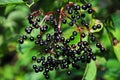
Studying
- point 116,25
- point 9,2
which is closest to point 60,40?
point 9,2

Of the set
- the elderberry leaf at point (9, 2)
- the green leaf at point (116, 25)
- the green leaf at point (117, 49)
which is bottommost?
the green leaf at point (117, 49)

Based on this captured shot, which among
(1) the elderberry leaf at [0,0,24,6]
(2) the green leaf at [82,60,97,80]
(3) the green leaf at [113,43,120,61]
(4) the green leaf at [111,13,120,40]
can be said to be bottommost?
(2) the green leaf at [82,60,97,80]

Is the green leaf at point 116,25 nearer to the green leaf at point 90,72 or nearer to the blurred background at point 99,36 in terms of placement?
the blurred background at point 99,36

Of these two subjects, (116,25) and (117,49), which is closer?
(117,49)

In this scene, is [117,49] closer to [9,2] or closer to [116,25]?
[116,25]

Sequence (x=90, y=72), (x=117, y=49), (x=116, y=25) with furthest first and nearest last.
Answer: (x=116, y=25) < (x=117, y=49) < (x=90, y=72)

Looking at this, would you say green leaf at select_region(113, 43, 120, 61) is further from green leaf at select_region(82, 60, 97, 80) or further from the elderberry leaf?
the elderberry leaf

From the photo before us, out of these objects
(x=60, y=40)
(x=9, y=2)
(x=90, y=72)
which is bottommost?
(x=90, y=72)

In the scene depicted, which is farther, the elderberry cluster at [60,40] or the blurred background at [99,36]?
the blurred background at [99,36]

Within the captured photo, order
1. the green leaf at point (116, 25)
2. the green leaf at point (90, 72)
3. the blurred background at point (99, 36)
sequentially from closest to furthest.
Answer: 1. the green leaf at point (90, 72)
2. the blurred background at point (99, 36)
3. the green leaf at point (116, 25)

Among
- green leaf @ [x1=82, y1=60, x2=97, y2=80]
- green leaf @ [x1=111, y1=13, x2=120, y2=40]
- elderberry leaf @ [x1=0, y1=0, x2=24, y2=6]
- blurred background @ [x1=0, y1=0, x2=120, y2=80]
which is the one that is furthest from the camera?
green leaf @ [x1=111, y1=13, x2=120, y2=40]

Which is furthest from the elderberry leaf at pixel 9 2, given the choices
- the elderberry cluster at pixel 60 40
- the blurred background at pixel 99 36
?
the elderberry cluster at pixel 60 40

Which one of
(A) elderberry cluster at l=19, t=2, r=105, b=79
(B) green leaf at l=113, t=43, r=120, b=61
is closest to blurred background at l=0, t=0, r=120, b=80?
(B) green leaf at l=113, t=43, r=120, b=61
